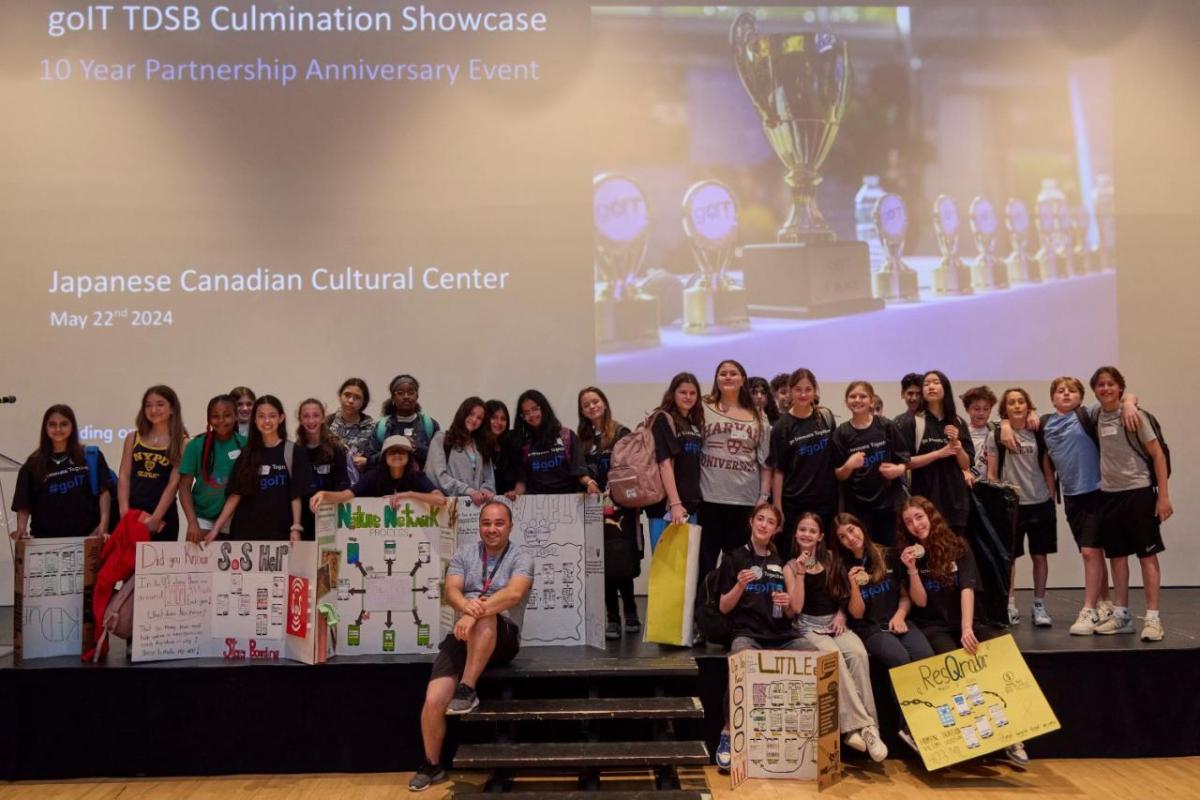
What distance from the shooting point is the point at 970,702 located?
4.45 metres

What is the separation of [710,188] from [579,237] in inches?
36.5

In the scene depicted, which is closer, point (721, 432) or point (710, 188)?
point (721, 432)

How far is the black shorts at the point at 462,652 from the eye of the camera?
14.5ft


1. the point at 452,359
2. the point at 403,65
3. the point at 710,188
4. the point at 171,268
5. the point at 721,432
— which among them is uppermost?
the point at 403,65

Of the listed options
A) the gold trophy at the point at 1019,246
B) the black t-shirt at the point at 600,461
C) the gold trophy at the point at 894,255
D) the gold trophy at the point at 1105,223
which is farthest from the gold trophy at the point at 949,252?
the black t-shirt at the point at 600,461

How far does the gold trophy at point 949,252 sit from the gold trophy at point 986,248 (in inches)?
3.0

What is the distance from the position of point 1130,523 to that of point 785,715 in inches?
79.0

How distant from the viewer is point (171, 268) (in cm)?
694

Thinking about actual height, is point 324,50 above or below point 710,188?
above

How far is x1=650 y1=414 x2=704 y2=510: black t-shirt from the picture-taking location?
499 cm

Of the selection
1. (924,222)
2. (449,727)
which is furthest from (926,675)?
(924,222)

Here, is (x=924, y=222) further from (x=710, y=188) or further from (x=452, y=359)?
(x=452, y=359)

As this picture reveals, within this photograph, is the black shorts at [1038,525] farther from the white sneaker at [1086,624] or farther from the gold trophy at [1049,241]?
the gold trophy at [1049,241]

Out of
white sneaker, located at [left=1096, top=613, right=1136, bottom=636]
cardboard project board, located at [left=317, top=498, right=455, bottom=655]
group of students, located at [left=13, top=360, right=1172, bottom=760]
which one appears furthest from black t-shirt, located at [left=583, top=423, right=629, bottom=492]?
white sneaker, located at [left=1096, top=613, right=1136, bottom=636]
